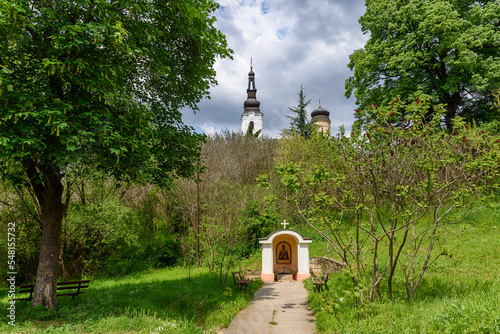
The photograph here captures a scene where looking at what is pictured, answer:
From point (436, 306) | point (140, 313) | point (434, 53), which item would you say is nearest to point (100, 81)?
point (140, 313)

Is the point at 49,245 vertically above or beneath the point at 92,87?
beneath

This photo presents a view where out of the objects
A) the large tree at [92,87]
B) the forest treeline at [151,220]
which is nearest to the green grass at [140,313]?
the large tree at [92,87]

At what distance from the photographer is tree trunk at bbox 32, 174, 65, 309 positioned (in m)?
7.07

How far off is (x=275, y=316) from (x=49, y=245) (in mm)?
6136

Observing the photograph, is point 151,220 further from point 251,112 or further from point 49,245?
point 251,112

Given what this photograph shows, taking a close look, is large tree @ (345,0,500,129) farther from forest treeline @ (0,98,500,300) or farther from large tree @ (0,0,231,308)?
large tree @ (0,0,231,308)

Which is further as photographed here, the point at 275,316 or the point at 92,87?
the point at 275,316

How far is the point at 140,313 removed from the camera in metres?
6.50

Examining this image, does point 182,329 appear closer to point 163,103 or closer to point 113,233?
point 163,103

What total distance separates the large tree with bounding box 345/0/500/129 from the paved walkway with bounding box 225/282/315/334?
38.2ft

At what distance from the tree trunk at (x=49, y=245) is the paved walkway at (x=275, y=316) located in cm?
462

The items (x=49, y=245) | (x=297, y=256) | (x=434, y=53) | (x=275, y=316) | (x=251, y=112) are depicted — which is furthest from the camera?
(x=251, y=112)

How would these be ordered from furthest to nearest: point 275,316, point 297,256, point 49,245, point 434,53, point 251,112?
point 251,112
point 434,53
point 297,256
point 275,316
point 49,245

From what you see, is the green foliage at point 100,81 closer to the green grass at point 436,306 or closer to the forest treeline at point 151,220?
the forest treeline at point 151,220
